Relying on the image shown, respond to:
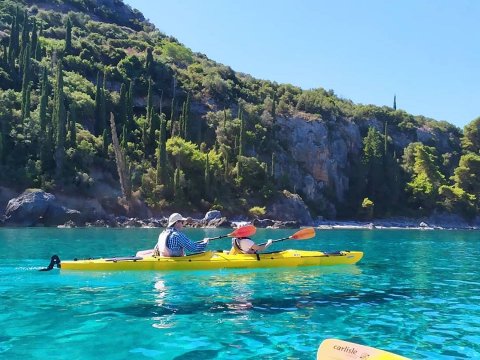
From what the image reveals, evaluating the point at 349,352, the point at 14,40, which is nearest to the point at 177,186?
the point at 14,40

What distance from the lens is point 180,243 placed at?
16172mm

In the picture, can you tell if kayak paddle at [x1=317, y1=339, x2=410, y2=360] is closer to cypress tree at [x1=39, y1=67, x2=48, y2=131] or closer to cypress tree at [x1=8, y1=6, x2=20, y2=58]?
cypress tree at [x1=39, y1=67, x2=48, y2=131]

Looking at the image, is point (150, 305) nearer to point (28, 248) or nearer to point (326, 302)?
point (326, 302)

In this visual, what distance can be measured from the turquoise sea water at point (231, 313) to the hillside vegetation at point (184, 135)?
39996mm

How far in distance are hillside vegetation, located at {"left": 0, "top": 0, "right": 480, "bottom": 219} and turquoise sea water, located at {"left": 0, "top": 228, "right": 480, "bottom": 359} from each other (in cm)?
4000

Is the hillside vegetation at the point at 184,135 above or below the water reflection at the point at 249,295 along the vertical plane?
above

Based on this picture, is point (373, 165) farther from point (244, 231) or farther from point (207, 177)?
point (244, 231)

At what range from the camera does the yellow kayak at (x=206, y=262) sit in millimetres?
16016

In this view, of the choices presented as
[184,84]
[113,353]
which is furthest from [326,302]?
[184,84]

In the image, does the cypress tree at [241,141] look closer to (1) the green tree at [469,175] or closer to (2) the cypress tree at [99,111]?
(2) the cypress tree at [99,111]

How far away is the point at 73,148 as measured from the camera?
2195 inches

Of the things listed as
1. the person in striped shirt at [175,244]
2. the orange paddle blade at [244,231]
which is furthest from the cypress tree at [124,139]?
the person in striped shirt at [175,244]

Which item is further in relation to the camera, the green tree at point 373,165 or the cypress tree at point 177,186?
the green tree at point 373,165

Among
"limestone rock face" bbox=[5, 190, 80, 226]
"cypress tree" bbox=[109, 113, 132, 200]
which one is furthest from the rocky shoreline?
"cypress tree" bbox=[109, 113, 132, 200]
